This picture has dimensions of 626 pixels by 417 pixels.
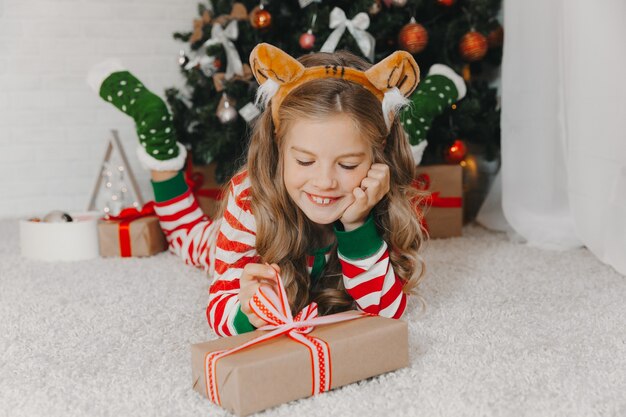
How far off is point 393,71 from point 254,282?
40 cm

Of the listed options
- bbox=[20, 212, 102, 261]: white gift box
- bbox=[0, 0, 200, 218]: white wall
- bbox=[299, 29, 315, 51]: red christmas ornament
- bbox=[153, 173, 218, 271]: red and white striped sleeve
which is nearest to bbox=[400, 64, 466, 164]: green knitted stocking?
bbox=[299, 29, 315, 51]: red christmas ornament

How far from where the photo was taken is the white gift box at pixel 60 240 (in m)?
1.84

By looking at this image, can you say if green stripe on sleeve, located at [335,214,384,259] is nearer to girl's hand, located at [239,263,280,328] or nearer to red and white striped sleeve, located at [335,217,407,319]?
red and white striped sleeve, located at [335,217,407,319]

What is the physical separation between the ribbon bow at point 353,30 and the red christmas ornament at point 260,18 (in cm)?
19

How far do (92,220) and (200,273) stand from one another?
1.33 feet

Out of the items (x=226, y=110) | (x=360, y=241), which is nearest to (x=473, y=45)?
(x=226, y=110)

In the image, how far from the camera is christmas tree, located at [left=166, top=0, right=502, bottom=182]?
6.63 ft

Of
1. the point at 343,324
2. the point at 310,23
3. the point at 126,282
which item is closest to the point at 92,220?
the point at 126,282

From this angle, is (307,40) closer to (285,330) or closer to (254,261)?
(254,261)

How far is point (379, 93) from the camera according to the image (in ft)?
3.71

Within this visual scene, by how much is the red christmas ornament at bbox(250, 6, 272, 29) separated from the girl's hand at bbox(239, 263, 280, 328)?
1.19 meters

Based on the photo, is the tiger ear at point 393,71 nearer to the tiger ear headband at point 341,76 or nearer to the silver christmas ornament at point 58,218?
the tiger ear headband at point 341,76

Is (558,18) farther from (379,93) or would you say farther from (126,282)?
(126,282)

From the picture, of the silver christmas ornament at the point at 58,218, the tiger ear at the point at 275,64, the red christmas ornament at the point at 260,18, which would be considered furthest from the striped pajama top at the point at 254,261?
the red christmas ornament at the point at 260,18
